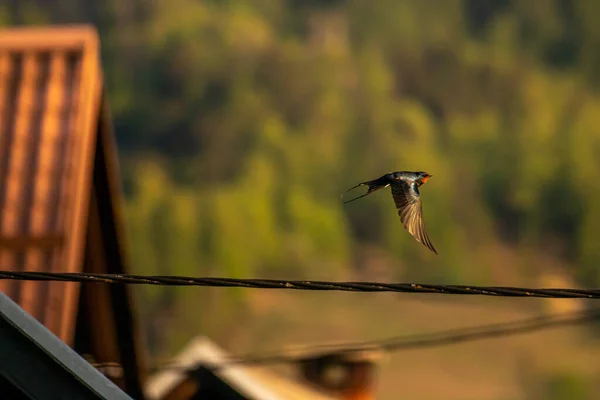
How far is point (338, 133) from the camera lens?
427 ft

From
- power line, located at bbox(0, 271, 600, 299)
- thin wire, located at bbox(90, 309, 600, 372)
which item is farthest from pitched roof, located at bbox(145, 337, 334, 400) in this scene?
power line, located at bbox(0, 271, 600, 299)

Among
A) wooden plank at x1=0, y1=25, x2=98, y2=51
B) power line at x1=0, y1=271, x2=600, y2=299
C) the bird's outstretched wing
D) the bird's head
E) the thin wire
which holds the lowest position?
the thin wire

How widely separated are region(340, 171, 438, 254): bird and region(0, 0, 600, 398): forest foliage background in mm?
91189

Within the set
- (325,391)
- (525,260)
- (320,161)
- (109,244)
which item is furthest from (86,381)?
(320,161)

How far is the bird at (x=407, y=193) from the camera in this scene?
576 centimetres

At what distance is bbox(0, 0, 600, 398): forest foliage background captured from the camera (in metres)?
112

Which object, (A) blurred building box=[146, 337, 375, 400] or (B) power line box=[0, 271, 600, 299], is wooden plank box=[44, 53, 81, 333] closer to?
(A) blurred building box=[146, 337, 375, 400]

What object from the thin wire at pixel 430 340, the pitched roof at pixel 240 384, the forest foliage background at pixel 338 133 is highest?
the forest foliage background at pixel 338 133

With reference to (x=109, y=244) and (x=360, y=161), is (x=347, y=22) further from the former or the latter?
(x=109, y=244)

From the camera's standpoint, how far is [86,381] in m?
4.50

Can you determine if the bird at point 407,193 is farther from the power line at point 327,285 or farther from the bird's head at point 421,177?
the power line at point 327,285

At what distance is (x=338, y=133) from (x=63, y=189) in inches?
4691

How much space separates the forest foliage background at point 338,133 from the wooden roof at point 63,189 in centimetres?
8448

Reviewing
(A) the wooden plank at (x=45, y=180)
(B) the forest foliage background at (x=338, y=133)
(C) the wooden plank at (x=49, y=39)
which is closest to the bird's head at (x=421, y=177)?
(A) the wooden plank at (x=45, y=180)
